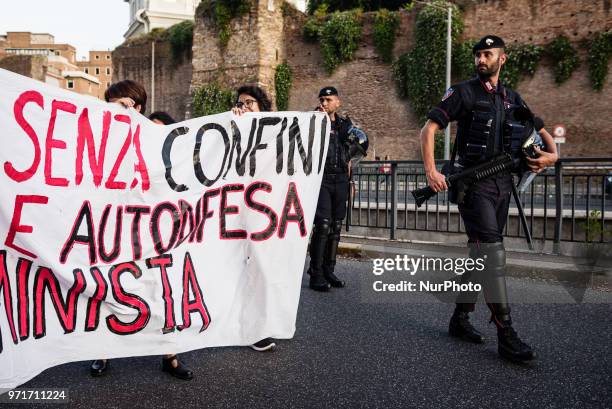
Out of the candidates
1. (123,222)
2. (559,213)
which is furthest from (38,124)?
(559,213)

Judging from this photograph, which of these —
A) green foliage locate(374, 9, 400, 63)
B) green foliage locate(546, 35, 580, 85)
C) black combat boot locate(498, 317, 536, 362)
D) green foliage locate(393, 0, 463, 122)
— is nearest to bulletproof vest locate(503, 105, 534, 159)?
black combat boot locate(498, 317, 536, 362)

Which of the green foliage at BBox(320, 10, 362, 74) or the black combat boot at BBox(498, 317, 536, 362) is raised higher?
the green foliage at BBox(320, 10, 362, 74)

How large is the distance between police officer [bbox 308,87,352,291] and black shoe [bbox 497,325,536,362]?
237 cm

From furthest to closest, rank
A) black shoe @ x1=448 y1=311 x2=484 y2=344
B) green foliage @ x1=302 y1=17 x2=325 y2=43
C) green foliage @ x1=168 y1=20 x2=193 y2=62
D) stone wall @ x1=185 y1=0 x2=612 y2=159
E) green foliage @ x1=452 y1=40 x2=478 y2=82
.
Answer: green foliage @ x1=168 y1=20 x2=193 y2=62, green foliage @ x1=302 y1=17 x2=325 y2=43, green foliage @ x1=452 y1=40 x2=478 y2=82, stone wall @ x1=185 y1=0 x2=612 y2=159, black shoe @ x1=448 y1=311 x2=484 y2=344

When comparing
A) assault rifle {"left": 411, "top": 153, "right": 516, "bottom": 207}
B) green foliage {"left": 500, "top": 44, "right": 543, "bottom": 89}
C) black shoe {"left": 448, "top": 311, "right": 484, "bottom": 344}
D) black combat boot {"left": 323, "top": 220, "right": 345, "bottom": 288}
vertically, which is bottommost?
black shoe {"left": 448, "top": 311, "right": 484, "bottom": 344}

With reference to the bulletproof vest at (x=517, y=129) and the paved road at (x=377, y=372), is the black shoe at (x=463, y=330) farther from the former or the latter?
the bulletproof vest at (x=517, y=129)

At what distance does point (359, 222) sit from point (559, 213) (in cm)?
341

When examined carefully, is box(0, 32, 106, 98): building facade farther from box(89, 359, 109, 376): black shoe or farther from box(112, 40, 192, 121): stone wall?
box(89, 359, 109, 376): black shoe

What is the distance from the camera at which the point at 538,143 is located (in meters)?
3.88

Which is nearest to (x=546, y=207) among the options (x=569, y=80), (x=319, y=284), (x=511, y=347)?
(x=319, y=284)

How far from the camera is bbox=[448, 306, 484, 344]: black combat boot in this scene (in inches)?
155

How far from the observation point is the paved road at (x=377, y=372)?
2904 mm

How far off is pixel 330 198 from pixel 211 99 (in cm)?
2833

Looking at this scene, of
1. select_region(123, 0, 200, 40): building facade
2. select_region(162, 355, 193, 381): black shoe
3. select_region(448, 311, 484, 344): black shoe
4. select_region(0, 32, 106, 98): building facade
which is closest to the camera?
select_region(162, 355, 193, 381): black shoe
